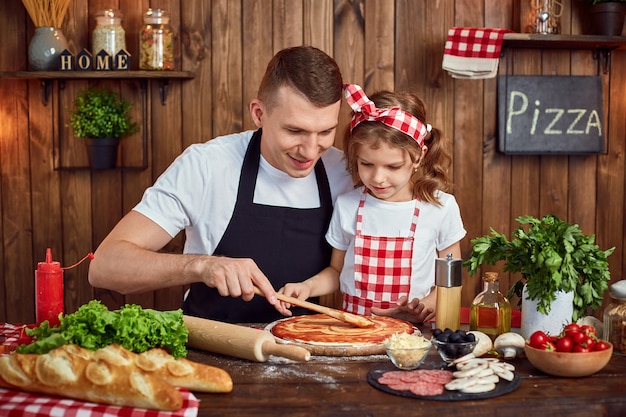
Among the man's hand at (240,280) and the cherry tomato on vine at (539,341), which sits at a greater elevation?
the man's hand at (240,280)

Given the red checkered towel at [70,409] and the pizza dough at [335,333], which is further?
the pizza dough at [335,333]

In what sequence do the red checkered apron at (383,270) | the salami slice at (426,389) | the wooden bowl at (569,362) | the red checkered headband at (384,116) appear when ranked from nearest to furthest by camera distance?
the salami slice at (426,389) → the wooden bowl at (569,362) → the red checkered headband at (384,116) → the red checkered apron at (383,270)

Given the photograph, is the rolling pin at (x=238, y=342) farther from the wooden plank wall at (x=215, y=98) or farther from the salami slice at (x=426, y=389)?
the wooden plank wall at (x=215, y=98)

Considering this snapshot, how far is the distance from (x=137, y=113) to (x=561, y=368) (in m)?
2.25

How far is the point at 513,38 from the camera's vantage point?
330 centimetres

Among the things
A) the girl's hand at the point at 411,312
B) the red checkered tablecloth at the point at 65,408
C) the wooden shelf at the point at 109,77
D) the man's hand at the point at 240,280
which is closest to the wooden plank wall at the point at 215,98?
the wooden shelf at the point at 109,77

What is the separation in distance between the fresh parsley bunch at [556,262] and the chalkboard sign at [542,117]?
4.84 feet

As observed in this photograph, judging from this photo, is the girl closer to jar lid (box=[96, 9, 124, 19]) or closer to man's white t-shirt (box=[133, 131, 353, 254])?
man's white t-shirt (box=[133, 131, 353, 254])

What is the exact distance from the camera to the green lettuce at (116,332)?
1715 mm

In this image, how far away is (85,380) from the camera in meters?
1.61

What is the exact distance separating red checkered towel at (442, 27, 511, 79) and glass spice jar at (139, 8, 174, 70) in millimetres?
1143

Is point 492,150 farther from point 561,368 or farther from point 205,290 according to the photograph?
point 561,368

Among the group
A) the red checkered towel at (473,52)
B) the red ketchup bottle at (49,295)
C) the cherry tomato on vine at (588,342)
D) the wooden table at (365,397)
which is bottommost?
the wooden table at (365,397)

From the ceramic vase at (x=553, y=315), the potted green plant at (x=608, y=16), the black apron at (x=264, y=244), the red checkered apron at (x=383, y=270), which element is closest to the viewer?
the ceramic vase at (x=553, y=315)
